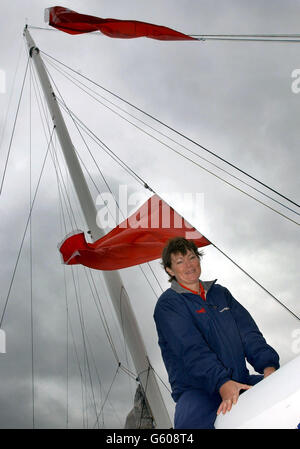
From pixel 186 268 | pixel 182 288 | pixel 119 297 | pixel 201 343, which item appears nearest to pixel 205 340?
pixel 201 343

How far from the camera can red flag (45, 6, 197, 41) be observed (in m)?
9.60

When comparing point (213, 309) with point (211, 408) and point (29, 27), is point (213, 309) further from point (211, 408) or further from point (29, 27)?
point (29, 27)

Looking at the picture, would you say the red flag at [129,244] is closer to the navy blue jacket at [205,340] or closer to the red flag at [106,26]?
the red flag at [106,26]

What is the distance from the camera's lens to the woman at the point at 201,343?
3.43 meters

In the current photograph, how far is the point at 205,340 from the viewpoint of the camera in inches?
154

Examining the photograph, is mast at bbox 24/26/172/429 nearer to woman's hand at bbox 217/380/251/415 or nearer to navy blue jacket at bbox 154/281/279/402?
navy blue jacket at bbox 154/281/279/402

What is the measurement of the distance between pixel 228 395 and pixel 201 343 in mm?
574

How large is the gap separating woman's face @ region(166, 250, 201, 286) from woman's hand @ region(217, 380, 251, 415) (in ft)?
3.99

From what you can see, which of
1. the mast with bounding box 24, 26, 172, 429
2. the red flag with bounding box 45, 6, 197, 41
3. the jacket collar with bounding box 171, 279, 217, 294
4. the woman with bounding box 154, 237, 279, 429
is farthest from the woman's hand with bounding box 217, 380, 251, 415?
the red flag with bounding box 45, 6, 197, 41

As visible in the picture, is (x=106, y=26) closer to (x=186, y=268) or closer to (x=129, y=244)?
(x=129, y=244)

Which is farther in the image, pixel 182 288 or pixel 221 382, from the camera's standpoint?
pixel 182 288

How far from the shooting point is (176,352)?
3.69 meters

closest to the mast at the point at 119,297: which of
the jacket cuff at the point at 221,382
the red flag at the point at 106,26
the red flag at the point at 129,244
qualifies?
the red flag at the point at 129,244
